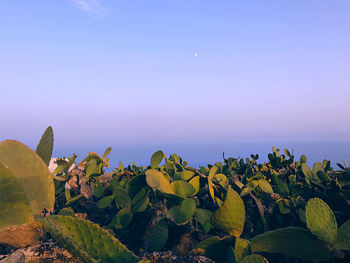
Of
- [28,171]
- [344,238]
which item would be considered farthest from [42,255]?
A: [344,238]

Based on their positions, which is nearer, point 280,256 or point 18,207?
point 18,207

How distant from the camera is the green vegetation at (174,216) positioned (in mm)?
1322

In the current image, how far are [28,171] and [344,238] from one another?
5.71 feet

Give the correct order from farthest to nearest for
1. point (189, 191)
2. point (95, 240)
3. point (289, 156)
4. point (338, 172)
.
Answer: point (289, 156), point (338, 172), point (189, 191), point (95, 240)

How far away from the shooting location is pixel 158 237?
147cm

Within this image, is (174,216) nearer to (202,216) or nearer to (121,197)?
(202,216)

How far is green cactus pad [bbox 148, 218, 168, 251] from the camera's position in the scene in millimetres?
1473

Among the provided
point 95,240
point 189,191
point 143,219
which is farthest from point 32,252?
point 189,191

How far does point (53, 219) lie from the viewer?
52.8 inches

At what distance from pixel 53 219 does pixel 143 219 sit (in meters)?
0.59

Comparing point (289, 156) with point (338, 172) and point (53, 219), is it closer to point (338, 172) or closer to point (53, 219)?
point (338, 172)

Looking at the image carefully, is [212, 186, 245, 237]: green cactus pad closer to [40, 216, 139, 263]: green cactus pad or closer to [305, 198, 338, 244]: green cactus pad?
[305, 198, 338, 244]: green cactus pad

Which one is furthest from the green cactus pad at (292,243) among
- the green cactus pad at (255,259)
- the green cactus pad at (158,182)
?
the green cactus pad at (158,182)

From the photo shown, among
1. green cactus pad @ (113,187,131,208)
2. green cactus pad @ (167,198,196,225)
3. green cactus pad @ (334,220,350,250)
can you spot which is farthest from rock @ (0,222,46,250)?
green cactus pad @ (334,220,350,250)
